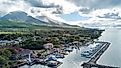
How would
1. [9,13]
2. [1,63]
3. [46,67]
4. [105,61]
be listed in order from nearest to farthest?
1. [1,63]
2. [46,67]
3. [105,61]
4. [9,13]

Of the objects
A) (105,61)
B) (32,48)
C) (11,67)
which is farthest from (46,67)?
(32,48)

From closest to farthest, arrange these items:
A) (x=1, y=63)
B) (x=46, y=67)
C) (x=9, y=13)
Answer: (x=1, y=63) < (x=46, y=67) < (x=9, y=13)

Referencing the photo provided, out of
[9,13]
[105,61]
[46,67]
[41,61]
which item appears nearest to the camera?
[46,67]

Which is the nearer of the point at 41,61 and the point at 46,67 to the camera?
the point at 46,67

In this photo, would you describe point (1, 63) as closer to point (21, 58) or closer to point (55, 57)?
point (21, 58)

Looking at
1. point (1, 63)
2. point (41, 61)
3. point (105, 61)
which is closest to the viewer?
point (1, 63)

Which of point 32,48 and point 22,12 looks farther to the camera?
point 22,12

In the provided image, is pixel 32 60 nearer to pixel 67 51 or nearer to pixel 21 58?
pixel 21 58

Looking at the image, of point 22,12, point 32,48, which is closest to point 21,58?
point 32,48
